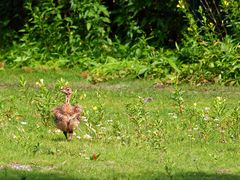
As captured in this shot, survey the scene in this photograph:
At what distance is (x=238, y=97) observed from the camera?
13.8 meters

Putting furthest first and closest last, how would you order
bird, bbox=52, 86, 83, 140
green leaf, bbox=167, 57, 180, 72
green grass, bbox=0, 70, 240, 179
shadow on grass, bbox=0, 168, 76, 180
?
1. green leaf, bbox=167, 57, 180, 72
2. bird, bbox=52, 86, 83, 140
3. green grass, bbox=0, 70, 240, 179
4. shadow on grass, bbox=0, 168, 76, 180

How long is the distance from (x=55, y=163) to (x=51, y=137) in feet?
4.98

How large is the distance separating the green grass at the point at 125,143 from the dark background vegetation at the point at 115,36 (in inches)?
110

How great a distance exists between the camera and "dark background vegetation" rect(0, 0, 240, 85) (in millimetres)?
16469

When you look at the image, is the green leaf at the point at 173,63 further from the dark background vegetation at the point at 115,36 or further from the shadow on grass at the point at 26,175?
the shadow on grass at the point at 26,175

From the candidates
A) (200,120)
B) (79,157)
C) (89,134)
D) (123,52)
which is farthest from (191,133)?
(123,52)

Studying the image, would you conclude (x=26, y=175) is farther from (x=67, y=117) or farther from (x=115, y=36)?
(x=115, y=36)

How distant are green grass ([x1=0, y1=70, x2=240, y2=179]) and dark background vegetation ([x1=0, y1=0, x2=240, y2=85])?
9.19ft

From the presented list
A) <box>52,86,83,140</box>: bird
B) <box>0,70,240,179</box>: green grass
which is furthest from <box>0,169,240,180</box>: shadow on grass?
<box>52,86,83,140</box>: bird

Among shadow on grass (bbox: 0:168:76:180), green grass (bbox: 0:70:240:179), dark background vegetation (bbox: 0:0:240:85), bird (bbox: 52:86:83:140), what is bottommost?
dark background vegetation (bbox: 0:0:240:85)

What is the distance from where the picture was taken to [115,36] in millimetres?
19016

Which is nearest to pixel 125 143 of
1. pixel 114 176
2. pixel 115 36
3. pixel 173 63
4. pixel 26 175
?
pixel 114 176

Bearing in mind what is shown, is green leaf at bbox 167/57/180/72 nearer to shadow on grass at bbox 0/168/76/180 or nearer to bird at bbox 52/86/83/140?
bird at bbox 52/86/83/140

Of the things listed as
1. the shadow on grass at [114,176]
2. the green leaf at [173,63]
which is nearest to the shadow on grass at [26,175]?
the shadow on grass at [114,176]
